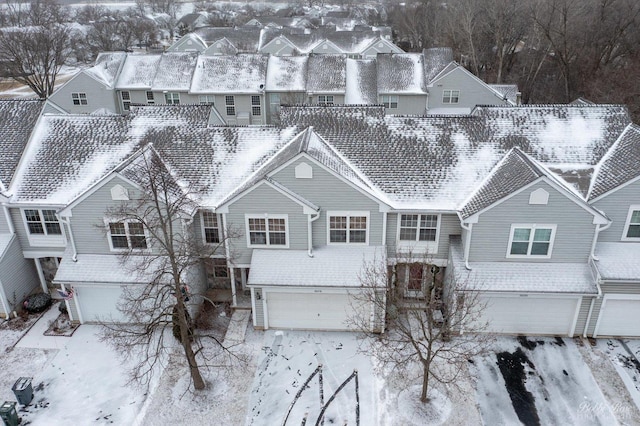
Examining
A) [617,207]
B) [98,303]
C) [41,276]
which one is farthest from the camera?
[41,276]

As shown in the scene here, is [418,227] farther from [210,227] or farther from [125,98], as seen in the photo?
[125,98]

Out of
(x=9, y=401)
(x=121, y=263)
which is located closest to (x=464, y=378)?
(x=121, y=263)

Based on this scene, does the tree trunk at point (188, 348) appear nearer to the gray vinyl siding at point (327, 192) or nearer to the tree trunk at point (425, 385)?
the gray vinyl siding at point (327, 192)

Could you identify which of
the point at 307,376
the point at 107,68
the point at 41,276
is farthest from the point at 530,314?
the point at 107,68

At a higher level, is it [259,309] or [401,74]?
[401,74]

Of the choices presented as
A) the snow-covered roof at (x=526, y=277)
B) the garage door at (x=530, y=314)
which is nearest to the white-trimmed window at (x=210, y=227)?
the snow-covered roof at (x=526, y=277)

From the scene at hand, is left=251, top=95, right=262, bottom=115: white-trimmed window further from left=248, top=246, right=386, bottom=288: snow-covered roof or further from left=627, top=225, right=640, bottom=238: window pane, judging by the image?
left=627, top=225, right=640, bottom=238: window pane
